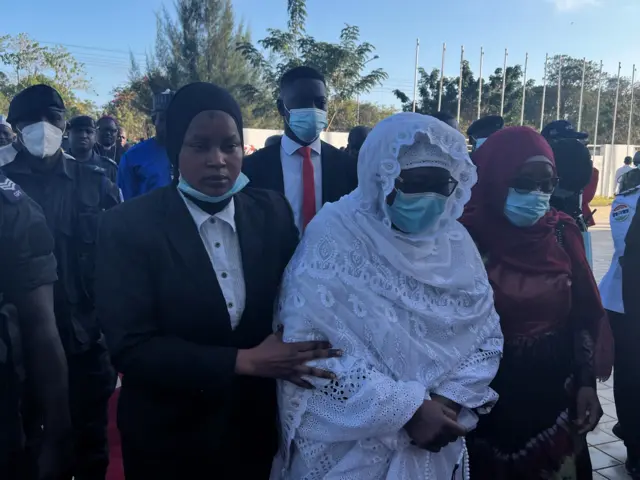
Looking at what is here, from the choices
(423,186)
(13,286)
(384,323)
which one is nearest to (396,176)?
(423,186)

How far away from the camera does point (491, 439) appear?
1998 mm

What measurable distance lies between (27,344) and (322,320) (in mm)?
796

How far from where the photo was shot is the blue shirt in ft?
12.7

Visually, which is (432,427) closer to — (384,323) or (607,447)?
(384,323)

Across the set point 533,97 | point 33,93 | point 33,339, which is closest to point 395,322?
point 33,339

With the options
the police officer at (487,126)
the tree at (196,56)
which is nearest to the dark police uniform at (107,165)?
the police officer at (487,126)

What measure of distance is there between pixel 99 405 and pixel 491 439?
76.2 inches

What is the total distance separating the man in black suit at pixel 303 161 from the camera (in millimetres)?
2846

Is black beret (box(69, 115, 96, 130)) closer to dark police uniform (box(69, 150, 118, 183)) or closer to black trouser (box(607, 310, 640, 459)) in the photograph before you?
dark police uniform (box(69, 150, 118, 183))

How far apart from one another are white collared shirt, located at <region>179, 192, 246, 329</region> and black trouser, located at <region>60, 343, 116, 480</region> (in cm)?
145

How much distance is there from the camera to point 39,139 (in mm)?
2750

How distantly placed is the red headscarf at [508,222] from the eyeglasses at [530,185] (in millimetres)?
28

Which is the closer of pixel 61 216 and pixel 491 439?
pixel 491 439

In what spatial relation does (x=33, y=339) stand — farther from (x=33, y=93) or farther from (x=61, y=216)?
(x=33, y=93)
